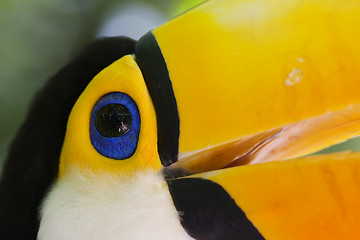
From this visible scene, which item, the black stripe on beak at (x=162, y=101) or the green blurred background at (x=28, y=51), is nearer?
the black stripe on beak at (x=162, y=101)

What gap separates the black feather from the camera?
4.46ft

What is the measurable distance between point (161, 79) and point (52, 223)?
1.68 feet

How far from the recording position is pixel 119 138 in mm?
1228

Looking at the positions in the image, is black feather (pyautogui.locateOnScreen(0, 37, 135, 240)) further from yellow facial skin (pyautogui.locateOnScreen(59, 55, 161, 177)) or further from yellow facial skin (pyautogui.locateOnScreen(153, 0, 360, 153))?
yellow facial skin (pyautogui.locateOnScreen(153, 0, 360, 153))

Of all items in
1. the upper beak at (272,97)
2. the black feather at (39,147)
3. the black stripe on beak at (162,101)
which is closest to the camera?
the upper beak at (272,97)

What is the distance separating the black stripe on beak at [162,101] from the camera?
46.9 inches

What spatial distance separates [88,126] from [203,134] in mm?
348

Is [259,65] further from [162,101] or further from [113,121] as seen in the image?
[113,121]

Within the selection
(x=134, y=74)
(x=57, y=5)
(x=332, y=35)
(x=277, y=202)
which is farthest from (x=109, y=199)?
(x=57, y=5)

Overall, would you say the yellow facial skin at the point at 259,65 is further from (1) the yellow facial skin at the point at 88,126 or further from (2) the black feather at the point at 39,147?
(2) the black feather at the point at 39,147

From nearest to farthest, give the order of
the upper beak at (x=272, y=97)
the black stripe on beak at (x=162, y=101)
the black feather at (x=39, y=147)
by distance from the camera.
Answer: the upper beak at (x=272, y=97) → the black stripe on beak at (x=162, y=101) → the black feather at (x=39, y=147)

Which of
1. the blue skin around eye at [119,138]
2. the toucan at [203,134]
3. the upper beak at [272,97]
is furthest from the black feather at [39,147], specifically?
the upper beak at [272,97]

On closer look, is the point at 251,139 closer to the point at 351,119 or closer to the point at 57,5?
the point at 351,119

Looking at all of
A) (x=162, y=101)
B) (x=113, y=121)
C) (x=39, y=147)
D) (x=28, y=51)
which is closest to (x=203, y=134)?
(x=162, y=101)
